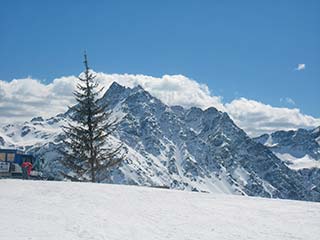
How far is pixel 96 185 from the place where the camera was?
2655 centimetres

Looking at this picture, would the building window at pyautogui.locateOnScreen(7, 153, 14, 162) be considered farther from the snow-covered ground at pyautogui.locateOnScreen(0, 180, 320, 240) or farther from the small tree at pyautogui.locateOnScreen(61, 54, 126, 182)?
the snow-covered ground at pyautogui.locateOnScreen(0, 180, 320, 240)

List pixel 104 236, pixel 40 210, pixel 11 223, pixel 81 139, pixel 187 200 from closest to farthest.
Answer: pixel 104 236
pixel 11 223
pixel 40 210
pixel 187 200
pixel 81 139

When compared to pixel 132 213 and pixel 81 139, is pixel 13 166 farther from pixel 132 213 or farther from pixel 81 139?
pixel 132 213

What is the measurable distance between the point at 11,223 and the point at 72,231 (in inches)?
87.0

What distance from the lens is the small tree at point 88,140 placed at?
37.0 m

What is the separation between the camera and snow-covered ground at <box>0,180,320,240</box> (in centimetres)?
1581

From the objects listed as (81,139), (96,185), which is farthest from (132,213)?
(81,139)

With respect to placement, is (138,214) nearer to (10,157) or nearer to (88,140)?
(88,140)

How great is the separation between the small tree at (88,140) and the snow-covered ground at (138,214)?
1066 cm

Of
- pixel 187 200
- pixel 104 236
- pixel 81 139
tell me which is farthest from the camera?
pixel 81 139

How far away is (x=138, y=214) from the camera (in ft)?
63.5

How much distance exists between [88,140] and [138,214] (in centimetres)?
1868

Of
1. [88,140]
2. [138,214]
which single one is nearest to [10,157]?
[88,140]

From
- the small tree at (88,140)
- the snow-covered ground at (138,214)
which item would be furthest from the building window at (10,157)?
the snow-covered ground at (138,214)
